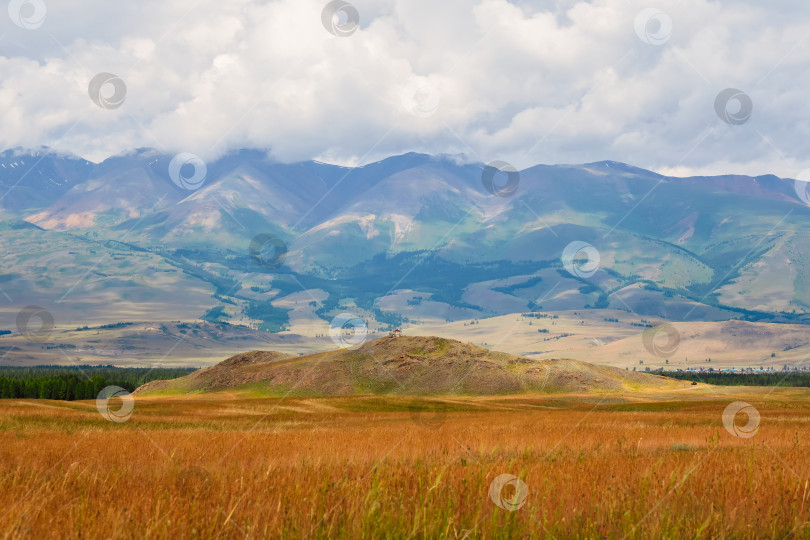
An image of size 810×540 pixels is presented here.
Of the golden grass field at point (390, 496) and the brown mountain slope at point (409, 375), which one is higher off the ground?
the brown mountain slope at point (409, 375)

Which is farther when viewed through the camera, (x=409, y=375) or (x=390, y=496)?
(x=409, y=375)

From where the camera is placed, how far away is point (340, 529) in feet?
→ 23.2

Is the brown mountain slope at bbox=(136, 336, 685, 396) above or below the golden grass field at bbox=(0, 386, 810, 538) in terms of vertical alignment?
above

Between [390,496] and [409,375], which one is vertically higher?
[409,375]

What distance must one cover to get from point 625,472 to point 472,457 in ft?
12.2

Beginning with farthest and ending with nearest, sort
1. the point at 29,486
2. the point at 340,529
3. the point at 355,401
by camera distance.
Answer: the point at 355,401 → the point at 29,486 → the point at 340,529

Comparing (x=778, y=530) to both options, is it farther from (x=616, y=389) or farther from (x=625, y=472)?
(x=616, y=389)

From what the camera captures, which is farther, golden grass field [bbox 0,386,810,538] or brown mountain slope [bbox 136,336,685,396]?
brown mountain slope [bbox 136,336,685,396]

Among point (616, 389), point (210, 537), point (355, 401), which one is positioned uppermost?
point (616, 389)

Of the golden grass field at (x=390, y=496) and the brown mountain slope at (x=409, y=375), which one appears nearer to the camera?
the golden grass field at (x=390, y=496)

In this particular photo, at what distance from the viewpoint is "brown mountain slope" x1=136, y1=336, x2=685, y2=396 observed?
128875 millimetres

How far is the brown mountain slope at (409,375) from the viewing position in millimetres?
128875

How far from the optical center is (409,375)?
13450cm

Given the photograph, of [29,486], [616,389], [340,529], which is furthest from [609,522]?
[616,389]
